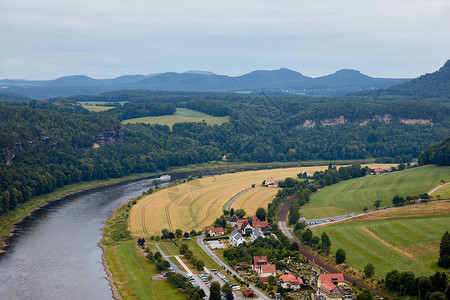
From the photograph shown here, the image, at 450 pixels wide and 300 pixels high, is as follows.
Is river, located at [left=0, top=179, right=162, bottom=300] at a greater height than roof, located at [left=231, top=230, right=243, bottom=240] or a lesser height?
lesser

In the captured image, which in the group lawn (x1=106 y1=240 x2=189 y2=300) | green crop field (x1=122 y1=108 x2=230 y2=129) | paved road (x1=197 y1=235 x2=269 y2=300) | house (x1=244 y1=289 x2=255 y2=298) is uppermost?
green crop field (x1=122 y1=108 x2=230 y2=129)

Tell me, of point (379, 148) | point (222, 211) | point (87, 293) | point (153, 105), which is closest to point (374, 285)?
point (87, 293)

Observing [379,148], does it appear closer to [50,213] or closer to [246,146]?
[246,146]

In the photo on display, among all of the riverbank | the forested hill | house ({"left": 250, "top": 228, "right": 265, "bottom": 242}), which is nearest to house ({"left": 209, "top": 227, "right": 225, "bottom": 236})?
house ({"left": 250, "top": 228, "right": 265, "bottom": 242})

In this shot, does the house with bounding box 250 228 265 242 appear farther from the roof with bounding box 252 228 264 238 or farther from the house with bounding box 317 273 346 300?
the house with bounding box 317 273 346 300

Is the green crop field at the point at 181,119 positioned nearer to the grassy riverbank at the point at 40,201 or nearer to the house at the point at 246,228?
the grassy riverbank at the point at 40,201

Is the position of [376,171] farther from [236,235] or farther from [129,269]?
[129,269]

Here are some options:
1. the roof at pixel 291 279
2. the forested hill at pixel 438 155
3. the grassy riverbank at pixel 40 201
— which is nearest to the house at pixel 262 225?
the roof at pixel 291 279
